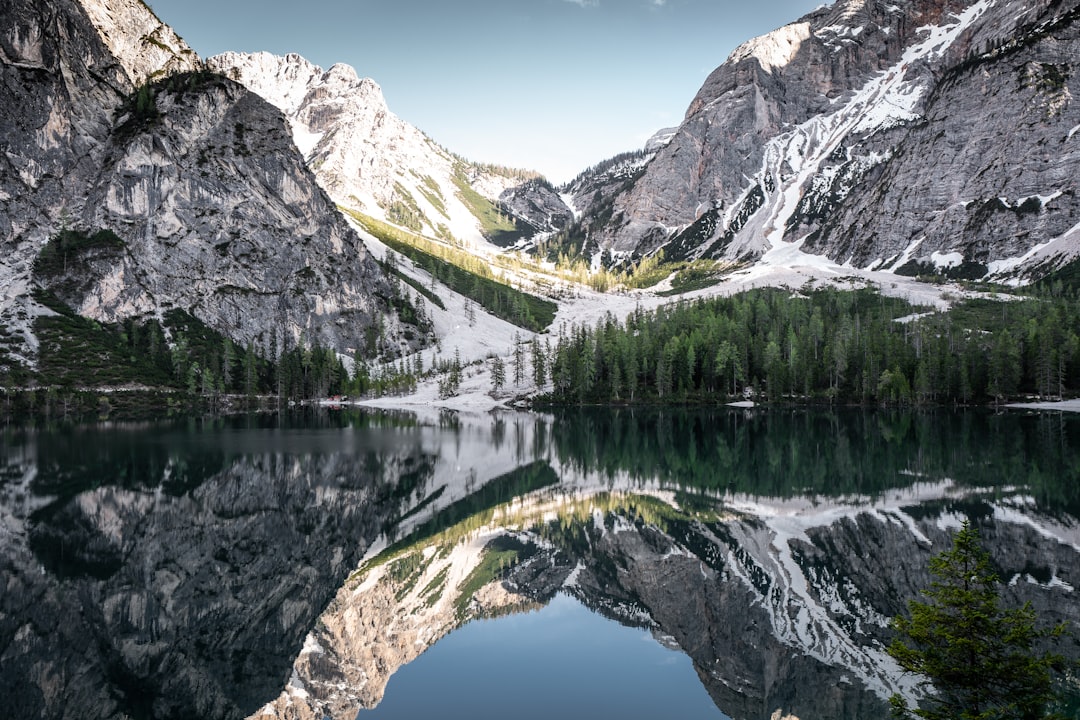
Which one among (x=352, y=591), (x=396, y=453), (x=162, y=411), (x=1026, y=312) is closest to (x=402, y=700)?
(x=352, y=591)

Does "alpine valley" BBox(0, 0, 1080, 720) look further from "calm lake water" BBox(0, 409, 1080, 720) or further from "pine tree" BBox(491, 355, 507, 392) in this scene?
"pine tree" BBox(491, 355, 507, 392)

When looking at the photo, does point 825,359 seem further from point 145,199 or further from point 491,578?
point 145,199

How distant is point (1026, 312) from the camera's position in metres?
152

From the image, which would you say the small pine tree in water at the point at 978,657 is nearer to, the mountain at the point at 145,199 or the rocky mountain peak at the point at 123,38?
the mountain at the point at 145,199

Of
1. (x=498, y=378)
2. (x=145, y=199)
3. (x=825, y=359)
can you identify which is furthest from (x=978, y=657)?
(x=145, y=199)

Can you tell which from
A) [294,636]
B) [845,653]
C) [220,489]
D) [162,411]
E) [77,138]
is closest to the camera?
[845,653]

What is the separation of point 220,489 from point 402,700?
30.2m

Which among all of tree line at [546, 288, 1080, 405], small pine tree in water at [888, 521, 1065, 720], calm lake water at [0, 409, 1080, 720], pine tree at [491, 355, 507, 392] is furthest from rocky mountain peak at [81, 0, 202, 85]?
small pine tree in water at [888, 521, 1065, 720]

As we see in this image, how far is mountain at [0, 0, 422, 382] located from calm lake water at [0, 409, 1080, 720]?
12120cm

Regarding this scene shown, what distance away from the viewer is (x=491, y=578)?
27094 mm

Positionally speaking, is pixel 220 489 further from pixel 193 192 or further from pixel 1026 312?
pixel 1026 312

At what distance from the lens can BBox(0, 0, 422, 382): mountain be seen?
153 m

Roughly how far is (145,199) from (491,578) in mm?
175262

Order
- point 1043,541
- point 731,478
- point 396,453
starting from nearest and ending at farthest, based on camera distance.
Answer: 1. point 1043,541
2. point 731,478
3. point 396,453
